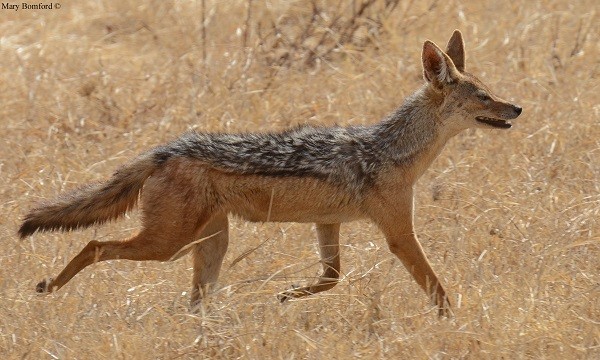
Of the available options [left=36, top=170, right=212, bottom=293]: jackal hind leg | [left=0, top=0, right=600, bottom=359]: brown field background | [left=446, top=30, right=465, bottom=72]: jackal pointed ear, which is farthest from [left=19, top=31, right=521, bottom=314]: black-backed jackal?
[left=446, top=30, right=465, bottom=72]: jackal pointed ear

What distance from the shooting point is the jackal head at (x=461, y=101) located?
6.88 metres

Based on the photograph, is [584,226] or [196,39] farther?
[196,39]

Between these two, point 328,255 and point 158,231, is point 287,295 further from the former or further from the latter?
point 158,231

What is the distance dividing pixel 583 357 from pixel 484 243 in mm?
1795

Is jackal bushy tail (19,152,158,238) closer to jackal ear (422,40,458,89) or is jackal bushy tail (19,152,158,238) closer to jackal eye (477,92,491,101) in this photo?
jackal ear (422,40,458,89)

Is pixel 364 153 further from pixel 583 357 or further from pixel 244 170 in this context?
pixel 583 357

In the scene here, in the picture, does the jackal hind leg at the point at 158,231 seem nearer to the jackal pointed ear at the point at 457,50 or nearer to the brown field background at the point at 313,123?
the brown field background at the point at 313,123

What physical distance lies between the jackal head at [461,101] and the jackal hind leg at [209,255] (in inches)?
57.5

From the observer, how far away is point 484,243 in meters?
7.22

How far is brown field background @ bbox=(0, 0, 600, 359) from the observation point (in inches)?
224

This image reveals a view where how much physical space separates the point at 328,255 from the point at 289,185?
588mm

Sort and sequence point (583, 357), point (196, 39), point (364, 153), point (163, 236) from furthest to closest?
point (196, 39) → point (364, 153) → point (163, 236) → point (583, 357)

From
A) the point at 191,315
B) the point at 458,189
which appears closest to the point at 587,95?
the point at 458,189

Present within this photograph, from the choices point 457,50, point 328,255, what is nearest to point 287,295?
point 328,255
